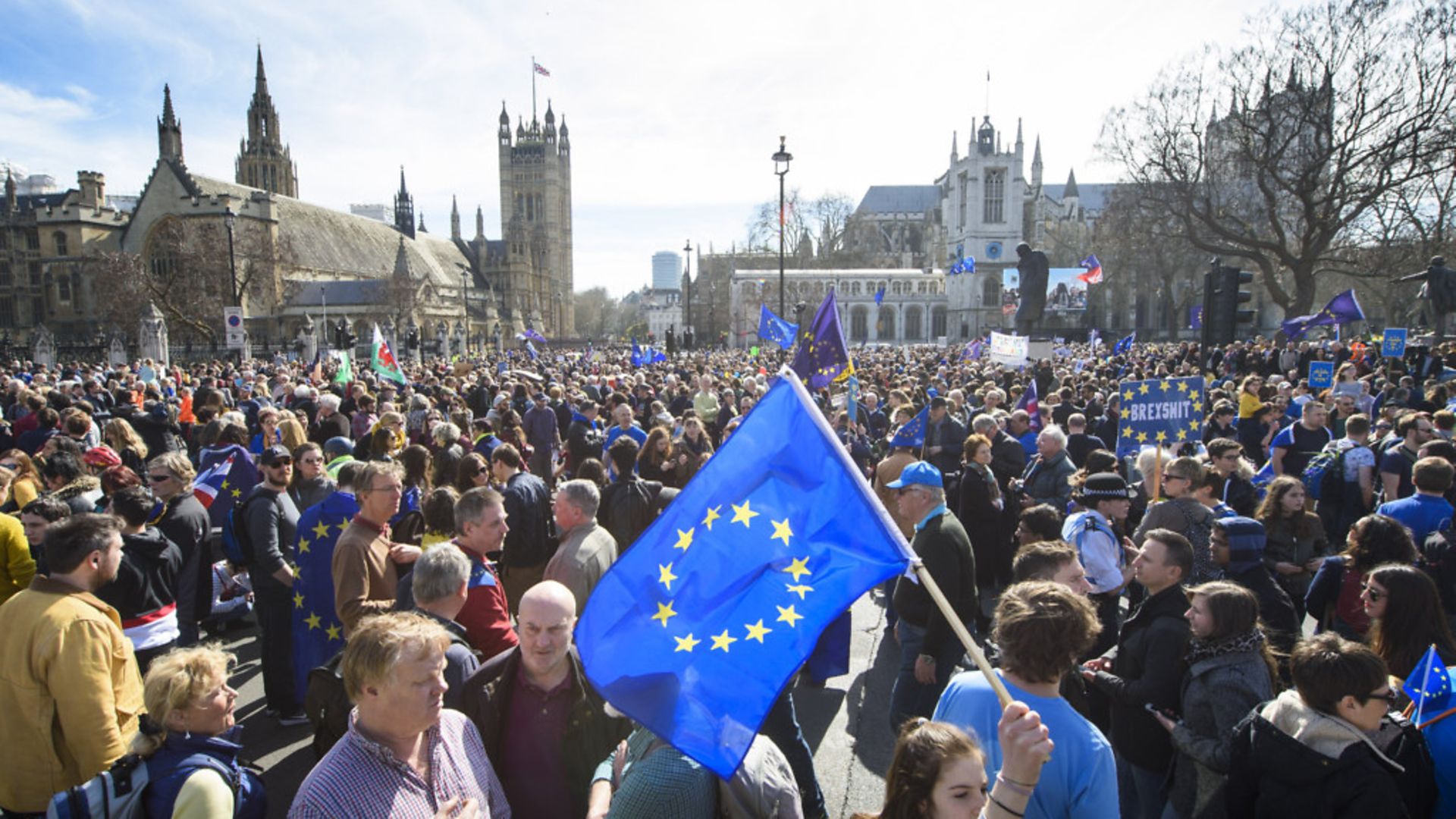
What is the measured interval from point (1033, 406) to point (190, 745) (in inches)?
421

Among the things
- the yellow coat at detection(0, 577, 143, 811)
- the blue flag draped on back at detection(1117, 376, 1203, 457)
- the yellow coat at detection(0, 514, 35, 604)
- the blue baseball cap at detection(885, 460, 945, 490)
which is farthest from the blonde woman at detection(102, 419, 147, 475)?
the blue flag draped on back at detection(1117, 376, 1203, 457)

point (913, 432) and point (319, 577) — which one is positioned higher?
point (913, 432)

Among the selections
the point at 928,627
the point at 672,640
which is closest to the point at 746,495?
the point at 672,640

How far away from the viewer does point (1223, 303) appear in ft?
36.1

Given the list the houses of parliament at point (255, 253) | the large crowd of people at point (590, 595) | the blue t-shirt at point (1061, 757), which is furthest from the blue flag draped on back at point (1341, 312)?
the houses of parliament at point (255, 253)

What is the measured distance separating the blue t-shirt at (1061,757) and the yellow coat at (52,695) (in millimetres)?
3174

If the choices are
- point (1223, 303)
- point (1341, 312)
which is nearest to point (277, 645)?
point (1223, 303)

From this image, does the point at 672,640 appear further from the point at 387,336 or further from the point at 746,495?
the point at 387,336

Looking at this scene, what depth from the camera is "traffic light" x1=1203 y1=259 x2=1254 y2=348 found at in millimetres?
10820

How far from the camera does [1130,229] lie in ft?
116

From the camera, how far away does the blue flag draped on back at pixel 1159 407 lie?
6949 millimetres

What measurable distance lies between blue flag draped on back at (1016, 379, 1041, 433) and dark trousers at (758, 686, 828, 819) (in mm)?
8064

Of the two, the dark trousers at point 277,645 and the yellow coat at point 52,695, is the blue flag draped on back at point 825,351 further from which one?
the yellow coat at point 52,695

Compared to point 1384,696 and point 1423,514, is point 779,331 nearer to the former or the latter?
point 1423,514
